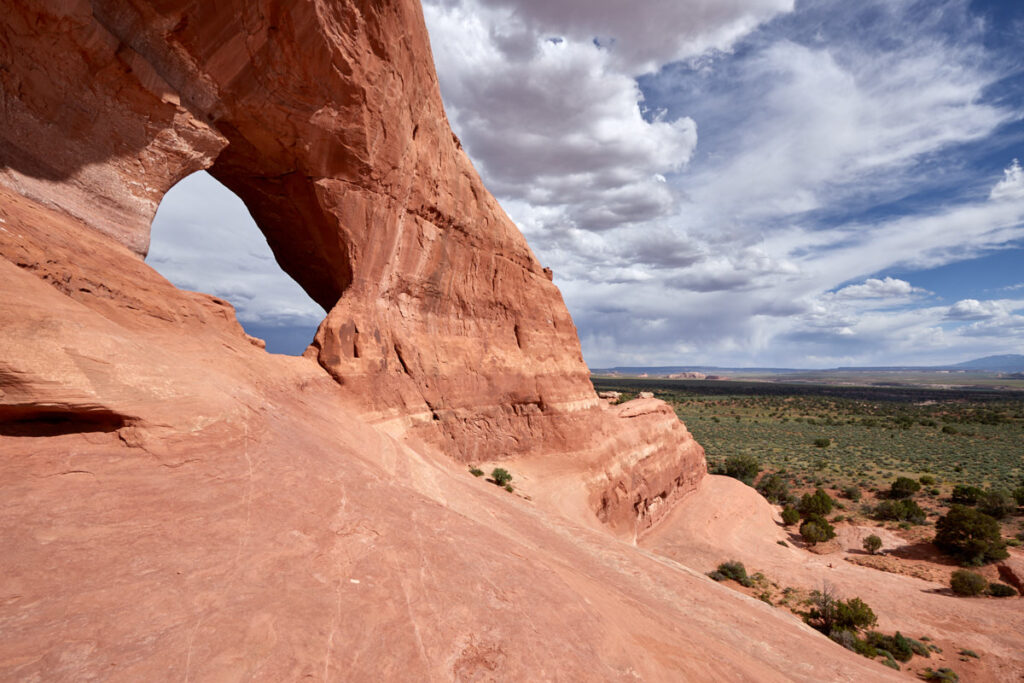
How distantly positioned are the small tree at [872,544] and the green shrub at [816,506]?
488 cm

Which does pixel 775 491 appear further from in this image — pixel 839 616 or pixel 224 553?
pixel 224 553

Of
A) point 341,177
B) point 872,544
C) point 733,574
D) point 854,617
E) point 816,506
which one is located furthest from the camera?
point 816,506

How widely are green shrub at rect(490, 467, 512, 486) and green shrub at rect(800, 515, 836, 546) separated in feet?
77.3

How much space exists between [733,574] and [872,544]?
1256 cm

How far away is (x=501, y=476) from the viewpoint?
19.0 metres

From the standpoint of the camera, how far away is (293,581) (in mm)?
5633

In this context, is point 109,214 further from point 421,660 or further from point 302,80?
point 421,660

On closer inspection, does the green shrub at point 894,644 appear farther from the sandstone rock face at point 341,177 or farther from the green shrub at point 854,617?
the sandstone rock face at point 341,177

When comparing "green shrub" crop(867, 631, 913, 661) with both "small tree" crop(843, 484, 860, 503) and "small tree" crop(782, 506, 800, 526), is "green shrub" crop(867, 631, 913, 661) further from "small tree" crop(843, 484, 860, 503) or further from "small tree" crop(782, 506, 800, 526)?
"small tree" crop(843, 484, 860, 503)

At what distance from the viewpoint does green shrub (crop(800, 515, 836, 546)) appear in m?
30.9

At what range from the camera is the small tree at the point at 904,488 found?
1564 inches

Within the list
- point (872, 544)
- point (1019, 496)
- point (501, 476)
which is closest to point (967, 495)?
point (1019, 496)

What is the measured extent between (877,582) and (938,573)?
5424mm

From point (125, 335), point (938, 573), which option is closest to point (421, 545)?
point (125, 335)
